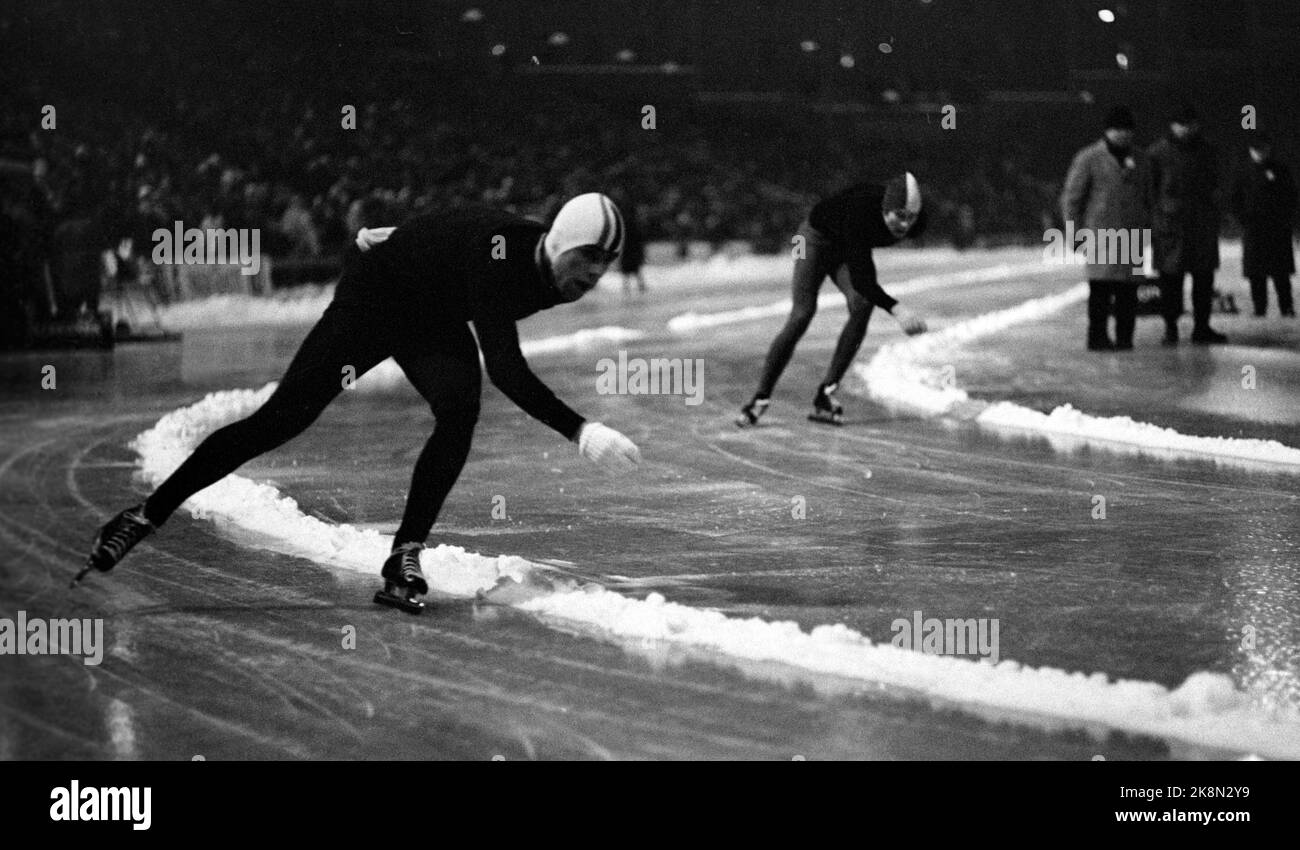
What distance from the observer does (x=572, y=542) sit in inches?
265

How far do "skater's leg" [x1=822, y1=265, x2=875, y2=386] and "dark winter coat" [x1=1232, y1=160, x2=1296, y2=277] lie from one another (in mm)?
7919

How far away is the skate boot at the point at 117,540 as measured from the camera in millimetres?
5426

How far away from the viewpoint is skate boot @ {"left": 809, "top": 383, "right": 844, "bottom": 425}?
34.3 feet

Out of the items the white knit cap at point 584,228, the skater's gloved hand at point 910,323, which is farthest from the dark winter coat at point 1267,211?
the white knit cap at point 584,228

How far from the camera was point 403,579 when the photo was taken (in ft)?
18.1

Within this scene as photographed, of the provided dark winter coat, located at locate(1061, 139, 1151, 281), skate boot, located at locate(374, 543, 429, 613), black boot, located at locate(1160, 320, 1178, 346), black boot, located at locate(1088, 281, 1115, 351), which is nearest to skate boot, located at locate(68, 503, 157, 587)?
skate boot, located at locate(374, 543, 429, 613)

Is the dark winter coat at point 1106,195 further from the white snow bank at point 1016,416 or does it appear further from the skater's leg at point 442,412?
the skater's leg at point 442,412

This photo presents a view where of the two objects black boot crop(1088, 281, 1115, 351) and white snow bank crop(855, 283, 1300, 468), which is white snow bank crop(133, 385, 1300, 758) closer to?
white snow bank crop(855, 283, 1300, 468)

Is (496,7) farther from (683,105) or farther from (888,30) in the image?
(888,30)

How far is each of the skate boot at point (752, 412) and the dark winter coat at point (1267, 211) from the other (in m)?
8.42

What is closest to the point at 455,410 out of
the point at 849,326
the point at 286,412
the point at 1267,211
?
the point at 286,412

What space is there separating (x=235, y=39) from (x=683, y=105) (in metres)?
10.2

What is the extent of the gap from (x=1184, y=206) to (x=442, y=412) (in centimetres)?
1122
